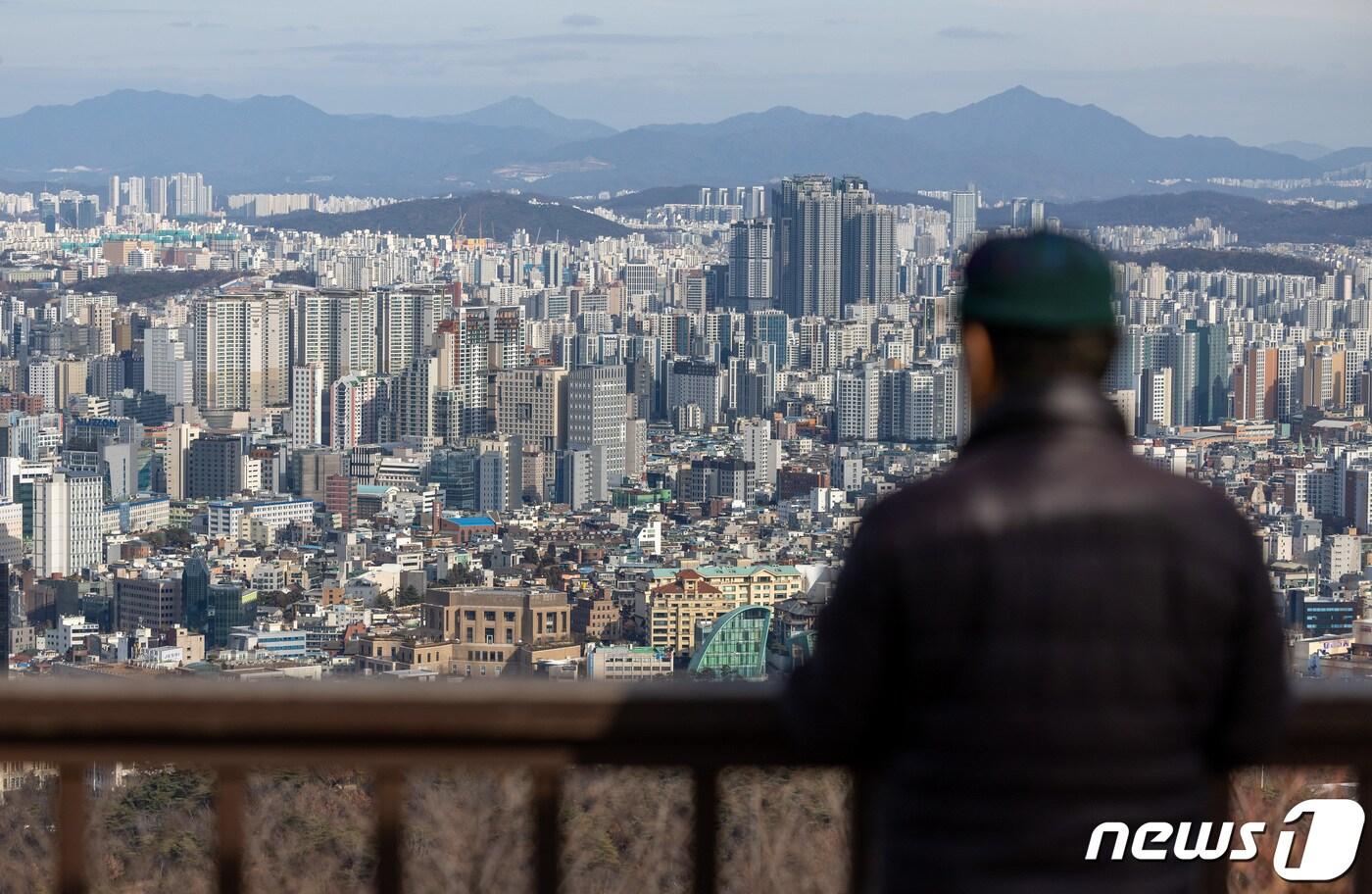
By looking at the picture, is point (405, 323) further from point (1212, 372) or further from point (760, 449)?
point (1212, 372)

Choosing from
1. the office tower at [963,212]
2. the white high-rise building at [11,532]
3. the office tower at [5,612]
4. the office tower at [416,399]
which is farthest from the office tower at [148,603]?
the office tower at [963,212]

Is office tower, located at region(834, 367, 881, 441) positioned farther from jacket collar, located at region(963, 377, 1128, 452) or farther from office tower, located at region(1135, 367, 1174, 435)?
jacket collar, located at region(963, 377, 1128, 452)

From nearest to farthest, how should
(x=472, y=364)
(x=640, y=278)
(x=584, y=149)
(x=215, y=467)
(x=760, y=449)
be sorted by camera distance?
(x=760, y=449) → (x=215, y=467) → (x=472, y=364) → (x=640, y=278) → (x=584, y=149)

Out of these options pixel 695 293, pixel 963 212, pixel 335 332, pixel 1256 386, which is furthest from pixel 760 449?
pixel 695 293

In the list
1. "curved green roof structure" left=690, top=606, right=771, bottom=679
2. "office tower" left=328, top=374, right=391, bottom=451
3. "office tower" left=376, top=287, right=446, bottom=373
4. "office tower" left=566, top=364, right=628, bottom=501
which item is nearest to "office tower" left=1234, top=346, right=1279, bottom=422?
"office tower" left=566, top=364, right=628, bottom=501

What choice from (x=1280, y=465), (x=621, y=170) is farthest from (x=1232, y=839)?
(x=621, y=170)

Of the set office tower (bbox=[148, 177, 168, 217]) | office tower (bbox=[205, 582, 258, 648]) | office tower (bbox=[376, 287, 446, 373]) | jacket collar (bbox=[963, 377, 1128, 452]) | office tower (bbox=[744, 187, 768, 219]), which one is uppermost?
office tower (bbox=[148, 177, 168, 217])
